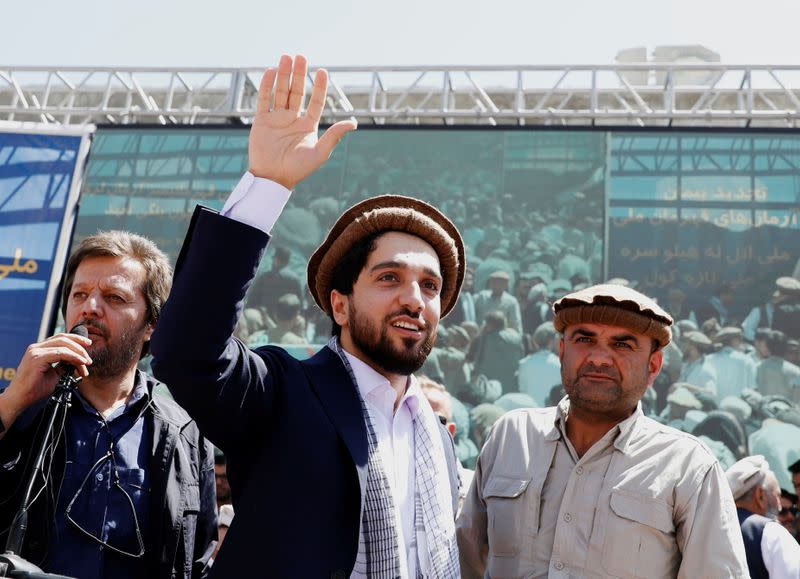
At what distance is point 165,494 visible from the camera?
2.12 metres

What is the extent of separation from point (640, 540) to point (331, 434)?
2.72ft

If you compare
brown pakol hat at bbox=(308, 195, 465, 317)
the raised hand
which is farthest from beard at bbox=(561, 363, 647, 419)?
the raised hand

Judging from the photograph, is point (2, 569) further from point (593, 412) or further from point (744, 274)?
point (744, 274)


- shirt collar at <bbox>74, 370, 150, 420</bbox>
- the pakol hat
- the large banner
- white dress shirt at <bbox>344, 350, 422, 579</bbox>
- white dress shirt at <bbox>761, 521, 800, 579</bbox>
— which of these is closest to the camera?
white dress shirt at <bbox>344, 350, 422, 579</bbox>

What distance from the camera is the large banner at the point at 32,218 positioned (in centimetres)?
703

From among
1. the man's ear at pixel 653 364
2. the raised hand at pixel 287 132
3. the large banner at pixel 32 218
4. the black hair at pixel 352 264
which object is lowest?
the man's ear at pixel 653 364

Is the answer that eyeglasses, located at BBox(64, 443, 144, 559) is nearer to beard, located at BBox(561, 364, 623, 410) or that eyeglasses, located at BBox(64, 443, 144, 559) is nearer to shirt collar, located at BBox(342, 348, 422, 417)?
shirt collar, located at BBox(342, 348, 422, 417)

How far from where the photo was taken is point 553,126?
867 cm

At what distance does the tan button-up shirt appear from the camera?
6.49 feet

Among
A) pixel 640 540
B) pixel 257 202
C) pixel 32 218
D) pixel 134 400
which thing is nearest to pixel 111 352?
pixel 134 400

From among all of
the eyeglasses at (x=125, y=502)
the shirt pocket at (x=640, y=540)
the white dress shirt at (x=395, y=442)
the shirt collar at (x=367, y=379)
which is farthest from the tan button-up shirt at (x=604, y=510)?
the eyeglasses at (x=125, y=502)

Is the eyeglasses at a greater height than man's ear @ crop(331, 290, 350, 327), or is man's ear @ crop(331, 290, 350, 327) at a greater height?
man's ear @ crop(331, 290, 350, 327)

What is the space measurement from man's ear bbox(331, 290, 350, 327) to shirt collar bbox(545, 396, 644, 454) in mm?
697

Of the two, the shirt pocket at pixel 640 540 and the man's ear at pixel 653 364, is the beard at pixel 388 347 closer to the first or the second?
the shirt pocket at pixel 640 540
